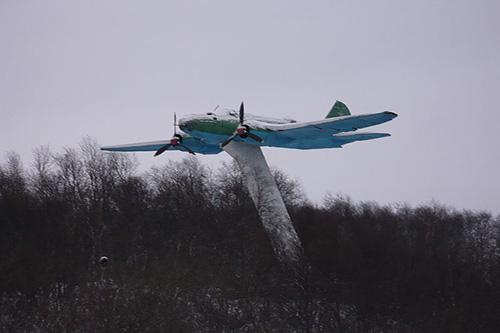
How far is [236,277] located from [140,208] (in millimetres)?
18778

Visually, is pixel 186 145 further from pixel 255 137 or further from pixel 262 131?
pixel 255 137

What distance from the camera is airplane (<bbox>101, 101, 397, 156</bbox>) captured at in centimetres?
3186

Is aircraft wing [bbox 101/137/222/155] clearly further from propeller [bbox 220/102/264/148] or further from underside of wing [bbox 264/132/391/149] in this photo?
propeller [bbox 220/102/264/148]

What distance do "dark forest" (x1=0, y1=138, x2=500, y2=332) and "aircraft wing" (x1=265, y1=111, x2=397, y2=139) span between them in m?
6.79

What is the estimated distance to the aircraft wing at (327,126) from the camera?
98.0 feet

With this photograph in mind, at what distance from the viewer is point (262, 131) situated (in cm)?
3359

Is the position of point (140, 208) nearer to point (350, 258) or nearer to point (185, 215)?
point (185, 215)

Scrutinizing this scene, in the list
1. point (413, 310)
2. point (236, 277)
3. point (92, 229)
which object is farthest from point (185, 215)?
point (413, 310)

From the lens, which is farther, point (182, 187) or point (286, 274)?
point (182, 187)

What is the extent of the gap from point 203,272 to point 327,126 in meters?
11.9

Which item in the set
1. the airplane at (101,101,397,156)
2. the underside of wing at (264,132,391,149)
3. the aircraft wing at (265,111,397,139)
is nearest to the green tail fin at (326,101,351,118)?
the airplane at (101,101,397,156)

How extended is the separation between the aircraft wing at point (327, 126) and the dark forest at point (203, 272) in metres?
6.79

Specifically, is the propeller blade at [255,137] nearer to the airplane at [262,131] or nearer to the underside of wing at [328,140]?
the airplane at [262,131]

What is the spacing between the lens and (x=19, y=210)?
134 ft
